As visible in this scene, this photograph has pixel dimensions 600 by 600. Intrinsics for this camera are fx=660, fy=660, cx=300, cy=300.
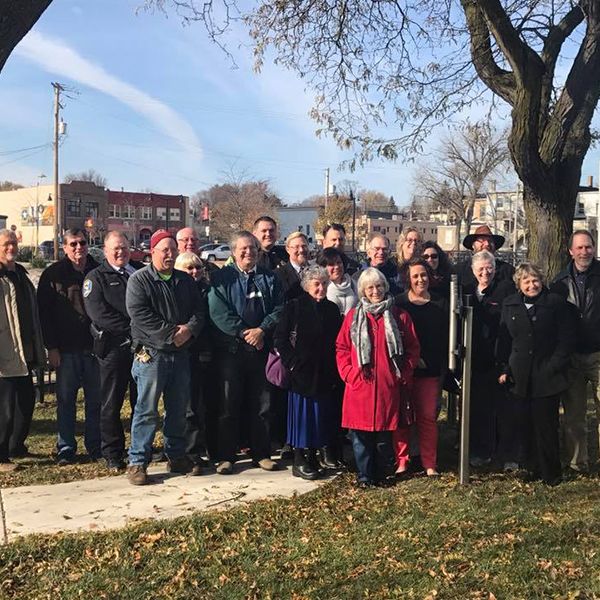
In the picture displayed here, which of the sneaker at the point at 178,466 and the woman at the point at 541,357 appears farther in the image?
the sneaker at the point at 178,466

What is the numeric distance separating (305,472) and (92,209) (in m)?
82.4

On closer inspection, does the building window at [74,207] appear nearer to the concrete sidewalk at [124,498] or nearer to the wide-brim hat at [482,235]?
the wide-brim hat at [482,235]

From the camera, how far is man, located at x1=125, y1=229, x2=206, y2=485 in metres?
5.18

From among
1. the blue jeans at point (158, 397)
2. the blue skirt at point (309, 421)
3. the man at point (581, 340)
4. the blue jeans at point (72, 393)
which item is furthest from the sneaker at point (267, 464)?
the man at point (581, 340)

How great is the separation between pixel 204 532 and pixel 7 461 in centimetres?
256

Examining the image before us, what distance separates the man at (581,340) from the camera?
17.7 ft

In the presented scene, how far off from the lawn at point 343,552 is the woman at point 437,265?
72.5 inches

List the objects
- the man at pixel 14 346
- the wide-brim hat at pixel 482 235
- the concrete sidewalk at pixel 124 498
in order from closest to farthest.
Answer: the concrete sidewalk at pixel 124 498, the man at pixel 14 346, the wide-brim hat at pixel 482 235

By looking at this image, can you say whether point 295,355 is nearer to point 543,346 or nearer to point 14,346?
point 543,346

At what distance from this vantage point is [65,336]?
5910 millimetres

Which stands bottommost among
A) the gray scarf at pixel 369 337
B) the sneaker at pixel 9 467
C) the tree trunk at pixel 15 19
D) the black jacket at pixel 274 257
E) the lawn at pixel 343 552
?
the sneaker at pixel 9 467

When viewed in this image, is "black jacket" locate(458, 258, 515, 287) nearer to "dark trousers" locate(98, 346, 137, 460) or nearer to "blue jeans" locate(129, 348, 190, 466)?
"blue jeans" locate(129, 348, 190, 466)

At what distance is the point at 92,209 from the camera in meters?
82.6

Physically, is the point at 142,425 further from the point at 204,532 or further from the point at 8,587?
the point at 8,587
